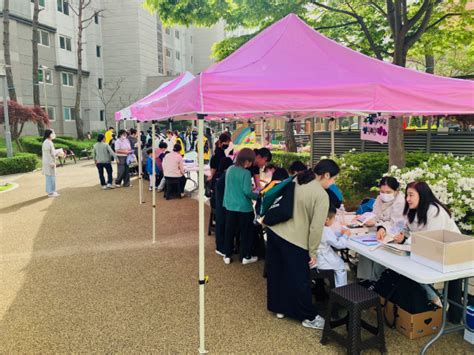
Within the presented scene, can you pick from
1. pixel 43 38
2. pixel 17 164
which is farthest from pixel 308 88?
pixel 43 38

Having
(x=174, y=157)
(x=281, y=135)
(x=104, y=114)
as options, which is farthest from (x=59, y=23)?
(x=174, y=157)

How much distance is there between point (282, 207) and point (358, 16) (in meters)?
7.33

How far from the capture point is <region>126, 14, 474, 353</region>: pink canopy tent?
3.41m

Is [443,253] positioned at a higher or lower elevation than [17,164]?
higher

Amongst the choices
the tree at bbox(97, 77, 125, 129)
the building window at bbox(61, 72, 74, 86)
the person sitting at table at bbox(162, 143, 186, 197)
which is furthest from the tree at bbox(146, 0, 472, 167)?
the tree at bbox(97, 77, 125, 129)

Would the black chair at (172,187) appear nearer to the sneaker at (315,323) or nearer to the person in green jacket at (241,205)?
the person in green jacket at (241,205)

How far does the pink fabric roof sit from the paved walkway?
214cm

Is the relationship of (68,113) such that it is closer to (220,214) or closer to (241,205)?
(220,214)

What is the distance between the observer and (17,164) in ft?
53.8

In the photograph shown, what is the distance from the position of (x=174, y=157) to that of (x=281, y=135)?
66.3 ft

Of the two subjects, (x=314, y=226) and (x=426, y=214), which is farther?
(x=426, y=214)

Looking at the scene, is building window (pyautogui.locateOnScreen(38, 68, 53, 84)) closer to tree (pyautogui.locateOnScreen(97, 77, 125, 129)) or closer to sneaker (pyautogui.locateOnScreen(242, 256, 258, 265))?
tree (pyautogui.locateOnScreen(97, 77, 125, 129))

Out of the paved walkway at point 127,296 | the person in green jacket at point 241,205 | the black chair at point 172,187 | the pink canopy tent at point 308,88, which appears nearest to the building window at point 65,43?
the black chair at point 172,187

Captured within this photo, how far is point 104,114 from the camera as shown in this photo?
37844mm
